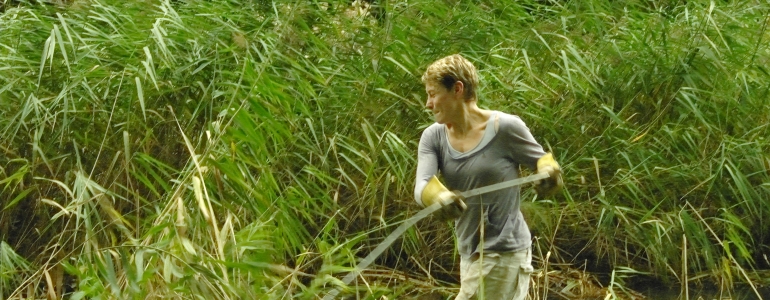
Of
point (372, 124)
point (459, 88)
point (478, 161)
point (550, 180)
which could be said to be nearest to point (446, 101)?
point (459, 88)

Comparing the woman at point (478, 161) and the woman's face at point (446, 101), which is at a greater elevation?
the woman's face at point (446, 101)

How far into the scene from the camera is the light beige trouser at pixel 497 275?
4.19m

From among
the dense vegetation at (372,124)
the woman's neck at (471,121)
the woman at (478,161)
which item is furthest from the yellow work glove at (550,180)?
the dense vegetation at (372,124)

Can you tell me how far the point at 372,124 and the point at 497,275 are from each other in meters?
2.13

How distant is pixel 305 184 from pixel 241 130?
0.89m

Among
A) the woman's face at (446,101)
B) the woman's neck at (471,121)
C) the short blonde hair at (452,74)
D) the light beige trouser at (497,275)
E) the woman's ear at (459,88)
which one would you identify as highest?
the short blonde hair at (452,74)

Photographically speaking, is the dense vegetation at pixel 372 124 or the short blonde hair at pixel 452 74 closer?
the short blonde hair at pixel 452 74

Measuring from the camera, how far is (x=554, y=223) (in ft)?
20.2

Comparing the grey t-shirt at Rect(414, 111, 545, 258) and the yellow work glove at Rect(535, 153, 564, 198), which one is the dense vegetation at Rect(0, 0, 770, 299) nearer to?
the grey t-shirt at Rect(414, 111, 545, 258)

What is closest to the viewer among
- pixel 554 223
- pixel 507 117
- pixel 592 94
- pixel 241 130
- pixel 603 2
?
pixel 507 117

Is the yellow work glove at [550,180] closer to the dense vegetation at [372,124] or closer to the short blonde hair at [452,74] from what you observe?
the short blonde hair at [452,74]

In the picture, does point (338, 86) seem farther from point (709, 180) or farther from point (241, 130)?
point (709, 180)

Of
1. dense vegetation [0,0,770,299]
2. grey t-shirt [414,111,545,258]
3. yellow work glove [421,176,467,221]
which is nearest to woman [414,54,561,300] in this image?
grey t-shirt [414,111,545,258]

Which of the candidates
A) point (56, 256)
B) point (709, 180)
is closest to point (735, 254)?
point (709, 180)
